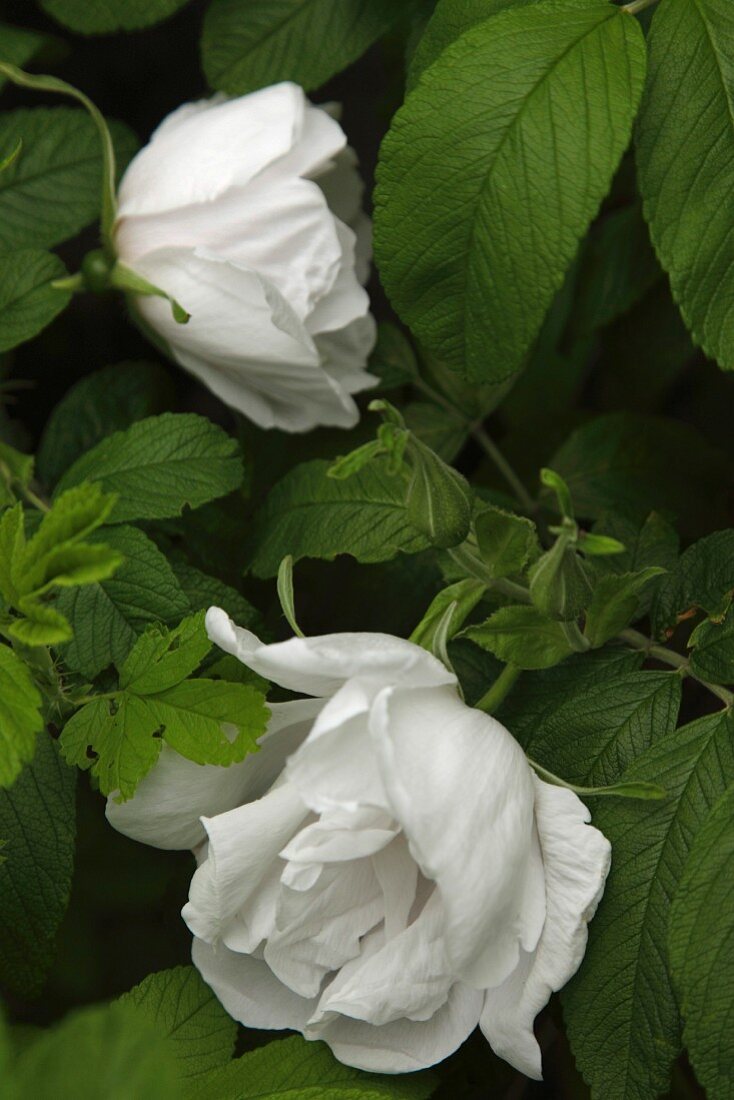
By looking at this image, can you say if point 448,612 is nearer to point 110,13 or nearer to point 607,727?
point 607,727

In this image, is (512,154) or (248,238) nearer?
(512,154)

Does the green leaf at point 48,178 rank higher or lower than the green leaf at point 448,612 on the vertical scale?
higher

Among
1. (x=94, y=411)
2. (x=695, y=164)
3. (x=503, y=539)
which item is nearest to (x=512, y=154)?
(x=695, y=164)

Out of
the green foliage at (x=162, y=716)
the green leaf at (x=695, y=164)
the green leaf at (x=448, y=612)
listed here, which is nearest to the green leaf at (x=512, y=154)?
the green leaf at (x=695, y=164)

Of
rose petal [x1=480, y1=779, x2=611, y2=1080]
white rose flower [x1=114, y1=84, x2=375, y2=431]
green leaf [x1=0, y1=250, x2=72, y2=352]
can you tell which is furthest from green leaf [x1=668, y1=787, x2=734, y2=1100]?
green leaf [x1=0, y1=250, x2=72, y2=352]

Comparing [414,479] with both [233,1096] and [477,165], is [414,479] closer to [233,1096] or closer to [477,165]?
[477,165]

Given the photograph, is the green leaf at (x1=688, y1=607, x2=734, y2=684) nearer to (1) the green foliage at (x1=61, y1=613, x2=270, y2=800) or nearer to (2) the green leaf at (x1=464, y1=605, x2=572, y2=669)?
(2) the green leaf at (x1=464, y1=605, x2=572, y2=669)

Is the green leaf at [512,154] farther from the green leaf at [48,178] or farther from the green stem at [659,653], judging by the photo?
the green leaf at [48,178]
